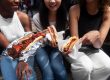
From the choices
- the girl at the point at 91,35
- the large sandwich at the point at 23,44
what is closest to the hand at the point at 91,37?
the girl at the point at 91,35

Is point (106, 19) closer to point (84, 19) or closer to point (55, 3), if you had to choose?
point (84, 19)

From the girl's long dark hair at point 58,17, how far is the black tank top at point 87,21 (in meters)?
0.19

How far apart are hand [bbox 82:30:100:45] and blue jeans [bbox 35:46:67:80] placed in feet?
0.79

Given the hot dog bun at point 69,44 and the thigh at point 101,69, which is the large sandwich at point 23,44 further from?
the thigh at point 101,69

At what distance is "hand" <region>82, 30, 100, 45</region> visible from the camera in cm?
232

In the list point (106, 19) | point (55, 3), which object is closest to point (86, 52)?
point (106, 19)

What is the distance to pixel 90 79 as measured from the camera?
7.52 ft

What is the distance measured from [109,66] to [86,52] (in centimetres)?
26

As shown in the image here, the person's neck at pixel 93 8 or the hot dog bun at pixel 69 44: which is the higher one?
the person's neck at pixel 93 8

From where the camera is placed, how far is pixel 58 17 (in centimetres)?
271

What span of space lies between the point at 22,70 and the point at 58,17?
79 centimetres

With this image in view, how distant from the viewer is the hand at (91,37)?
2.32 meters

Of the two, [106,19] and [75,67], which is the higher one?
[106,19]

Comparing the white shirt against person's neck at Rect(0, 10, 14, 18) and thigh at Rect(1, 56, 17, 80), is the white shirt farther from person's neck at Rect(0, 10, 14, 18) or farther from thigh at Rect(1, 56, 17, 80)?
thigh at Rect(1, 56, 17, 80)
